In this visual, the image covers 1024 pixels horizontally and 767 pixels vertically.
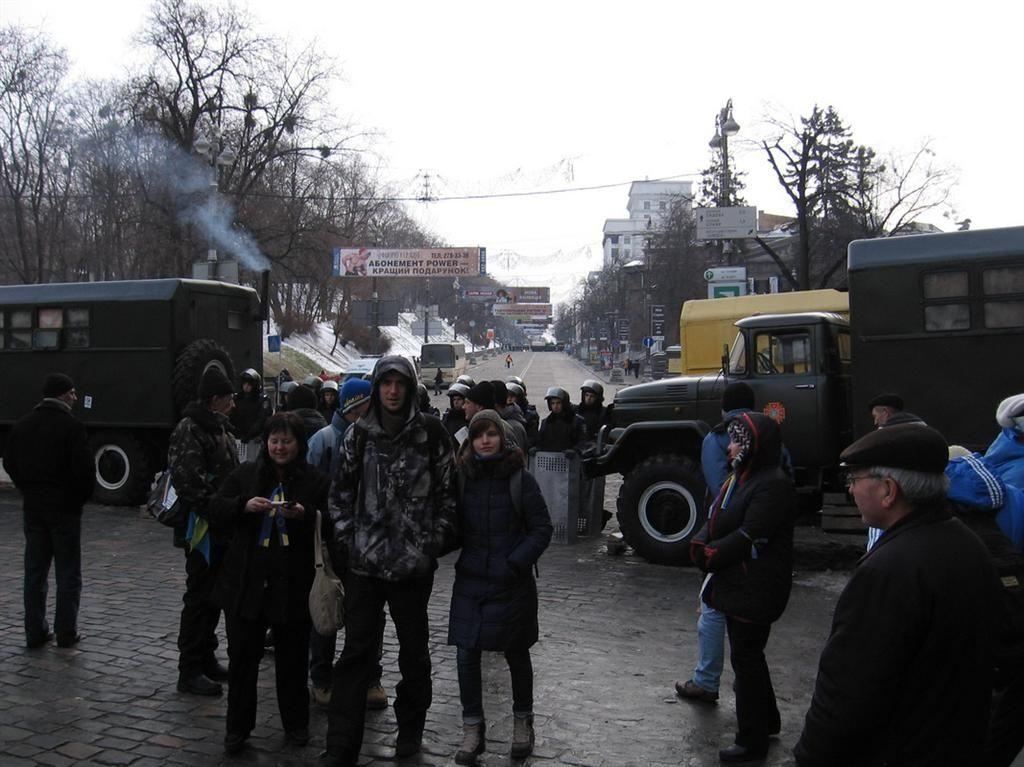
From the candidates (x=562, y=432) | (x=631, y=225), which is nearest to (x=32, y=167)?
(x=562, y=432)

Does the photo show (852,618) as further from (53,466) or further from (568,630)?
(53,466)

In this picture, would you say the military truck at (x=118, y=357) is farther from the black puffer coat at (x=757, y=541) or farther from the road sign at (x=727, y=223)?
the road sign at (x=727, y=223)

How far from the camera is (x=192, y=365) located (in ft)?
39.8

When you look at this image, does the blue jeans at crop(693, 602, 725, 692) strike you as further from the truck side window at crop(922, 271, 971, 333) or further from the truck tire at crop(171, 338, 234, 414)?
the truck tire at crop(171, 338, 234, 414)

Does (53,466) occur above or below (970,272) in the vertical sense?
below

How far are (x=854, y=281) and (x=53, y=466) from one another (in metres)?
7.23

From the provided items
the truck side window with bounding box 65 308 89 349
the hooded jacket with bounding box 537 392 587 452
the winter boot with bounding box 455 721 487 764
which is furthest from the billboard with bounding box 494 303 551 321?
the winter boot with bounding box 455 721 487 764

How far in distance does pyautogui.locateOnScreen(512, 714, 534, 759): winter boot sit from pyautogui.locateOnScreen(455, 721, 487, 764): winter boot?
162 mm

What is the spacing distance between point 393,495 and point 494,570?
23.9 inches

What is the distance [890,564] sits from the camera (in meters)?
2.26

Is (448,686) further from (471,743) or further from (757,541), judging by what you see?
(757,541)

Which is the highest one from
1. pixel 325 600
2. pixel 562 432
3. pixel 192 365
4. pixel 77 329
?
pixel 77 329

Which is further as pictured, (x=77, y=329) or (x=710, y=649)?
(x=77, y=329)

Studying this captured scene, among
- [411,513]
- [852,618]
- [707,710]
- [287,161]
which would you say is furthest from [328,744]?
[287,161]
